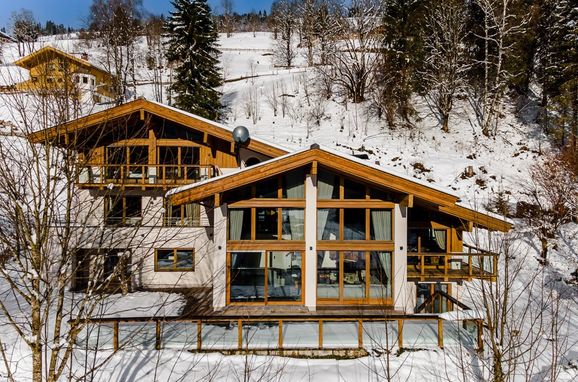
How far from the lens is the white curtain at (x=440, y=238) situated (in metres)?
12.4

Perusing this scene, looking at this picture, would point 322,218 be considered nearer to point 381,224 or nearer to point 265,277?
point 381,224

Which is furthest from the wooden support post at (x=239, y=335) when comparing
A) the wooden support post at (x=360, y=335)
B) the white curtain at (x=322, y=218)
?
the white curtain at (x=322, y=218)

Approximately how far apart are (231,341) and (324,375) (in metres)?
2.51

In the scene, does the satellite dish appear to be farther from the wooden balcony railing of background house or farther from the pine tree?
the pine tree

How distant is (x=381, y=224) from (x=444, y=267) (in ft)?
8.36

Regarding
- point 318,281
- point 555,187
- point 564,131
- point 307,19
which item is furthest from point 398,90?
point 307,19

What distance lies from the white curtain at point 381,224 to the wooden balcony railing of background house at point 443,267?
1068 mm

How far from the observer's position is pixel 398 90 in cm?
2850

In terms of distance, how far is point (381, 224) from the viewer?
11.6 metres

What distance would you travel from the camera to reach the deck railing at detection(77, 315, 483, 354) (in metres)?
8.76

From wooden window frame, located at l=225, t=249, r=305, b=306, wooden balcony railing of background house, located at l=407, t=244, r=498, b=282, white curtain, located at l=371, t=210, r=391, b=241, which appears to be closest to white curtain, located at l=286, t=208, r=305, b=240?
wooden window frame, located at l=225, t=249, r=305, b=306

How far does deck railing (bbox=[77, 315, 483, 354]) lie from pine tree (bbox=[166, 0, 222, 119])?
18532mm

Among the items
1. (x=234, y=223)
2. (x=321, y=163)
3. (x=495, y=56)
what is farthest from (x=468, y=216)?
(x=495, y=56)

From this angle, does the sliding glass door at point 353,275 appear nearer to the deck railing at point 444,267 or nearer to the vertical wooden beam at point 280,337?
the deck railing at point 444,267
